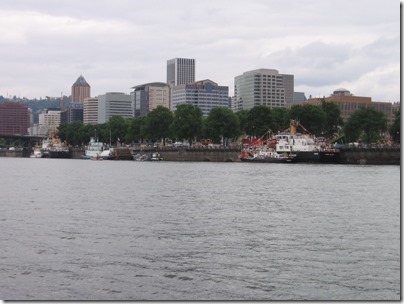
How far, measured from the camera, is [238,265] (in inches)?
1111

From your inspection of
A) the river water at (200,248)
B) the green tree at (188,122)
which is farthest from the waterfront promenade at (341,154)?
the river water at (200,248)

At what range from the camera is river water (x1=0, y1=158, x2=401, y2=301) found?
2442 cm

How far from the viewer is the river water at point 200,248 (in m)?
24.4

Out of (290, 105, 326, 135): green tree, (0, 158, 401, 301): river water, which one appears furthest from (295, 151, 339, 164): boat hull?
(0, 158, 401, 301): river water

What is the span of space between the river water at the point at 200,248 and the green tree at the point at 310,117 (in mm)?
113449

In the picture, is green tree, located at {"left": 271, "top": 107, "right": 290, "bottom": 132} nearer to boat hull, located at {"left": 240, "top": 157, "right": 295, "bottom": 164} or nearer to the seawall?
boat hull, located at {"left": 240, "top": 157, "right": 295, "bottom": 164}

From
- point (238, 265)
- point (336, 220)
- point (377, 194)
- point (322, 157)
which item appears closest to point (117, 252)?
point (238, 265)

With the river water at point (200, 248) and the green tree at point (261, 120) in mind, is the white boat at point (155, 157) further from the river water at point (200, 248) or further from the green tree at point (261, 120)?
the river water at point (200, 248)

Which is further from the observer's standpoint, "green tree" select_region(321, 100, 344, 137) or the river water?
"green tree" select_region(321, 100, 344, 137)

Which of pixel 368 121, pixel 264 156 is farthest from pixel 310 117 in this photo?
pixel 264 156

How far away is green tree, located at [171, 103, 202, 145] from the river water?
5193 inches

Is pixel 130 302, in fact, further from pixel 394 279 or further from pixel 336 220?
pixel 336 220

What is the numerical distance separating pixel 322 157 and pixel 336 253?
11382 cm

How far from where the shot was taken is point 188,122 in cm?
18738
